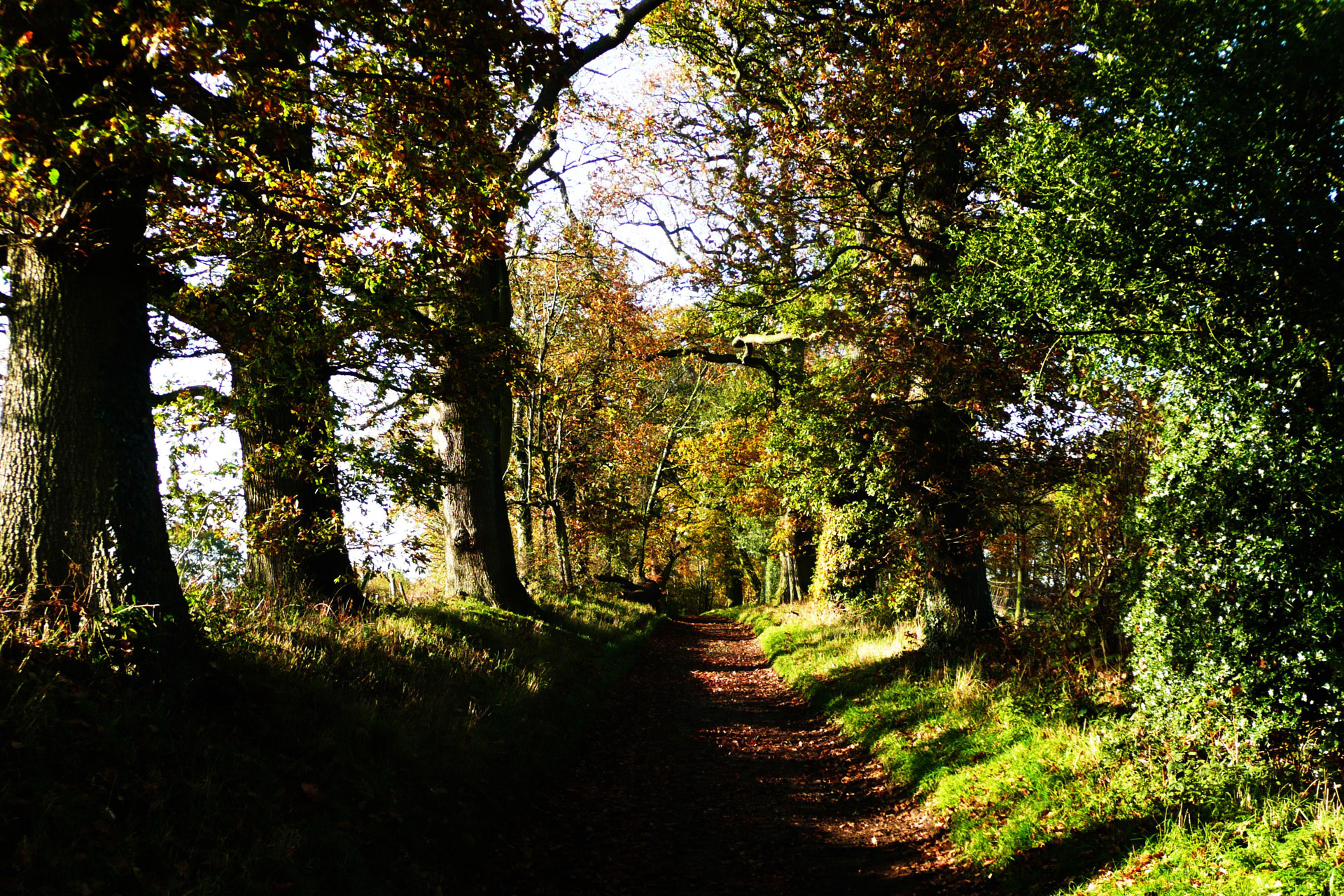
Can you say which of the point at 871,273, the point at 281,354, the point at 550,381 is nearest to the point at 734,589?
the point at 871,273

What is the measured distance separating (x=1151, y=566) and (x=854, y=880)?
385 cm

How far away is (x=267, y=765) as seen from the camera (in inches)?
204

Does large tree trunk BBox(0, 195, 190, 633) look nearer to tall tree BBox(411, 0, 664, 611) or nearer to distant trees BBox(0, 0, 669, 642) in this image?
distant trees BBox(0, 0, 669, 642)

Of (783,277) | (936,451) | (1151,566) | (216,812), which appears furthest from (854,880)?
(783,277)

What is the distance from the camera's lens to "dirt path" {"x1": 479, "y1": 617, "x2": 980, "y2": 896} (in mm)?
5855

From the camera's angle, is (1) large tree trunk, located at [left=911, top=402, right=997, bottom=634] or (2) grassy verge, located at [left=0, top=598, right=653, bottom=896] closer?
(2) grassy verge, located at [left=0, top=598, right=653, bottom=896]

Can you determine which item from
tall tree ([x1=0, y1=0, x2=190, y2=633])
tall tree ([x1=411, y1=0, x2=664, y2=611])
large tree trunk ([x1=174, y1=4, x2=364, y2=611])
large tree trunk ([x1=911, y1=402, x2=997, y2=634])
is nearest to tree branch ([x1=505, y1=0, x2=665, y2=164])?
tall tree ([x1=411, y1=0, x2=664, y2=611])

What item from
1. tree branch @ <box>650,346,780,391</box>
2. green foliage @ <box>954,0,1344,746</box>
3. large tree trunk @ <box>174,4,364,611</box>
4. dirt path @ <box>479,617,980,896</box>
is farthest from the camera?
tree branch @ <box>650,346,780,391</box>

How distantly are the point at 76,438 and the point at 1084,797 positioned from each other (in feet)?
28.2

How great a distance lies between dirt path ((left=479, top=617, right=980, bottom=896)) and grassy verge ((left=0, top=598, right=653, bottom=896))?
64cm

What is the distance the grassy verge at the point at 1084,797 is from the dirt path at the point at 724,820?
0.45 meters

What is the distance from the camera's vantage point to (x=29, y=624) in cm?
491

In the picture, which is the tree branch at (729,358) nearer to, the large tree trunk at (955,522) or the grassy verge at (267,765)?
the large tree trunk at (955,522)

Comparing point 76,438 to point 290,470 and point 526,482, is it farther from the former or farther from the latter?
point 526,482
